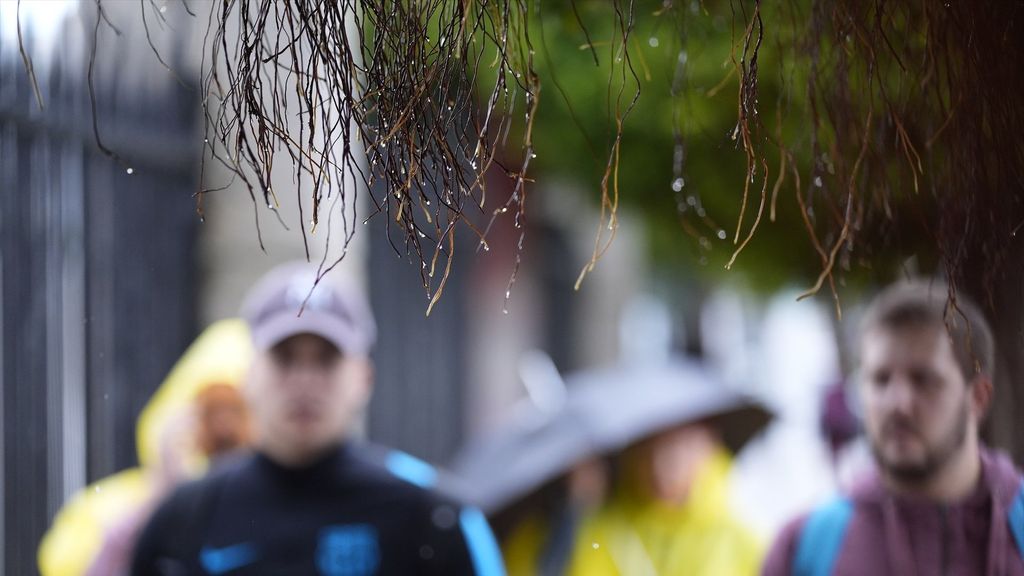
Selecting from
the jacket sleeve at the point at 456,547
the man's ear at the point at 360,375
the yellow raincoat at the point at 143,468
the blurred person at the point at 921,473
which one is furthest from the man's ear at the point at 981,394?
the yellow raincoat at the point at 143,468

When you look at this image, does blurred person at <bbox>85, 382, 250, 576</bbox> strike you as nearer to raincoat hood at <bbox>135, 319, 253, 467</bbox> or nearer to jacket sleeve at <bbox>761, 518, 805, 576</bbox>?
raincoat hood at <bbox>135, 319, 253, 467</bbox>

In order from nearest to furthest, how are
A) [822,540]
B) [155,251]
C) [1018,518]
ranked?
[1018,518] < [822,540] < [155,251]

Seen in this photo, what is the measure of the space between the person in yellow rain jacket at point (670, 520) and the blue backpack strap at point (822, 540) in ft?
4.02

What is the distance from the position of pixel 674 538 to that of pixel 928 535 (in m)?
1.69

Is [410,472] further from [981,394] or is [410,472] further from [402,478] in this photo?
[981,394]

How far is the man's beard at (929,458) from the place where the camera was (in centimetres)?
187

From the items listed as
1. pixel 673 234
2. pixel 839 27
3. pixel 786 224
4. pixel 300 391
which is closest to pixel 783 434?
pixel 673 234

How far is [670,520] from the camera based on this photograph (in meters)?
3.65

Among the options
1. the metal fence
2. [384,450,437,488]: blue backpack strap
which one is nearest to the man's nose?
[384,450,437,488]: blue backpack strap

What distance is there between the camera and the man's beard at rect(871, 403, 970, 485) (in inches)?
73.6

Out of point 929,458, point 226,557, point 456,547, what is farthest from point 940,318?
point 226,557

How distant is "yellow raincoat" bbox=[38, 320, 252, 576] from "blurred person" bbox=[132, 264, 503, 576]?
451 millimetres

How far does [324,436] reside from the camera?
2654 millimetres

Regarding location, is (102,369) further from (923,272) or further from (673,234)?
(673,234)
